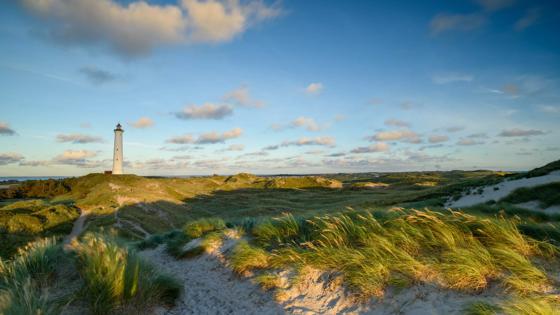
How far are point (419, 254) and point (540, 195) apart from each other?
22.5 meters

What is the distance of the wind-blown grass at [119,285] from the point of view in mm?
5734

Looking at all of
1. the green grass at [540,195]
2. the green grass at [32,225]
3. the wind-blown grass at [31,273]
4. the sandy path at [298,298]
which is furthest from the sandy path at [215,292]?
the green grass at [540,195]

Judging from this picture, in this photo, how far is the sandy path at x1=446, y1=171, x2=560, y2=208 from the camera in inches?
1027

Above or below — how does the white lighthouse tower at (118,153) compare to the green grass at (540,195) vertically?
above

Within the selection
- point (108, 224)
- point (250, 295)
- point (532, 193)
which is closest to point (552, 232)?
point (250, 295)

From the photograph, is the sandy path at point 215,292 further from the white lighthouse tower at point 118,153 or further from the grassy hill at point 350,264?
the white lighthouse tower at point 118,153

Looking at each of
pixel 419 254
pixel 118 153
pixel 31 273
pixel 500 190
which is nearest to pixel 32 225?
pixel 31 273

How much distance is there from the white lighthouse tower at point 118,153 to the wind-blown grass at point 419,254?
61.0 m

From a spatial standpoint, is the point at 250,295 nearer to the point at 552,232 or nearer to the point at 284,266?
the point at 284,266

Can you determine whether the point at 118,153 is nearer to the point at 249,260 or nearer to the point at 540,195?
the point at 249,260

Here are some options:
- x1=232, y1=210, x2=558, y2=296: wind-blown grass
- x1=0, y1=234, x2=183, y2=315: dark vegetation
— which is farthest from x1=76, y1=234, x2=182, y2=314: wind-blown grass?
x1=232, y1=210, x2=558, y2=296: wind-blown grass

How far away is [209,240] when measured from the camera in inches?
436

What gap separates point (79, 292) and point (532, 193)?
95.9 feet

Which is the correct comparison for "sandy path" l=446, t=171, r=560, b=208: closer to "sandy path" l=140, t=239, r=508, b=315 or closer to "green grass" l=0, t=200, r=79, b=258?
"sandy path" l=140, t=239, r=508, b=315
